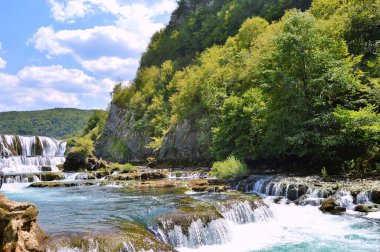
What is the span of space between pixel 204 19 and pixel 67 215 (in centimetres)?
8013

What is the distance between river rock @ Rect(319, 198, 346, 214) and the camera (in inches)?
764

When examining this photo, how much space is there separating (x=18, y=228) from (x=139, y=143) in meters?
58.9

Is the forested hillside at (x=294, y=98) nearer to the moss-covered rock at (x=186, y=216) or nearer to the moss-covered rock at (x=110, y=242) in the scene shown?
the moss-covered rock at (x=186, y=216)

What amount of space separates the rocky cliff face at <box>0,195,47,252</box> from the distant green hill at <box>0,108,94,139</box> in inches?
5769

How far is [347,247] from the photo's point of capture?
14.4 m

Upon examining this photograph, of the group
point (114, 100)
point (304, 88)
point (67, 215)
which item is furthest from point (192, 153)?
point (114, 100)

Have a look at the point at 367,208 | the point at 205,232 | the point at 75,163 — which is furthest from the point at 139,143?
the point at 205,232

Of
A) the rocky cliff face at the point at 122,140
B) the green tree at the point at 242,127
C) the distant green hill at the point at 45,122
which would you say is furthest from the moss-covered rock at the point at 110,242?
the distant green hill at the point at 45,122

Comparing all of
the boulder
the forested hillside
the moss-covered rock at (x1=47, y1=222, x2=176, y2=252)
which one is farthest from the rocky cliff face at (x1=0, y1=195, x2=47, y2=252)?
the boulder

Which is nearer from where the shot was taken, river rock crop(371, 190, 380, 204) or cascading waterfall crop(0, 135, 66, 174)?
river rock crop(371, 190, 380, 204)

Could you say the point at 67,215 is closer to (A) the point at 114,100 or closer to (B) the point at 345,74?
(B) the point at 345,74

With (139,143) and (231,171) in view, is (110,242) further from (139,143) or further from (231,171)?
(139,143)

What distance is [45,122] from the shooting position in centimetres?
16812

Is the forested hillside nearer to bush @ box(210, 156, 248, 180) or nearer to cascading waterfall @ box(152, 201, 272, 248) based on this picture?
bush @ box(210, 156, 248, 180)
